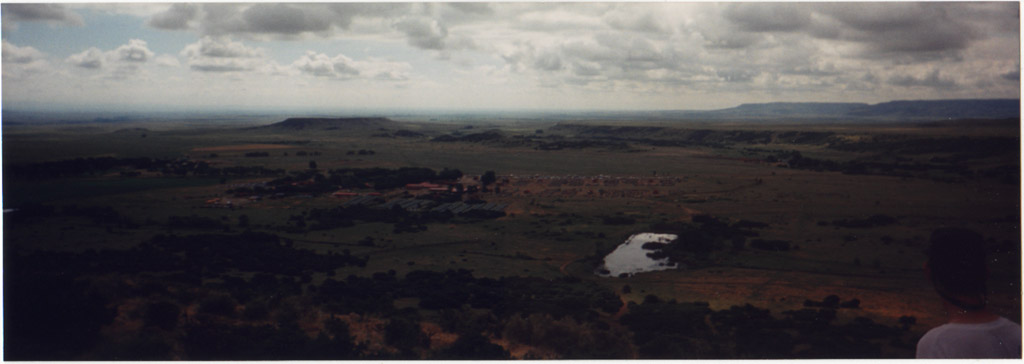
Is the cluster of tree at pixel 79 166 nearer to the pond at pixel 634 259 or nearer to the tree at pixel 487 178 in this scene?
the tree at pixel 487 178

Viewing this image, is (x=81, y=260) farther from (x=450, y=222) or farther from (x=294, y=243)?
(x=450, y=222)

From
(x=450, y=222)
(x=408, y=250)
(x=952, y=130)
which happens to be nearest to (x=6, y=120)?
(x=408, y=250)

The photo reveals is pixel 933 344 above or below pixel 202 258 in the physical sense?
above

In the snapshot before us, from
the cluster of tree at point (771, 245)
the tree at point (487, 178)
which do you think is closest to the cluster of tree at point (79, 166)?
the tree at point (487, 178)

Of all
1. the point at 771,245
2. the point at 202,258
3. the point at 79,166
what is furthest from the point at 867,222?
the point at 79,166

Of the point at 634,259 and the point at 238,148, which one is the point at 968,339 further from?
the point at 238,148

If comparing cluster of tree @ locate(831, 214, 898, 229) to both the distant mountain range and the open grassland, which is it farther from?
the distant mountain range

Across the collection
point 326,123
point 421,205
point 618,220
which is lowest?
point 618,220

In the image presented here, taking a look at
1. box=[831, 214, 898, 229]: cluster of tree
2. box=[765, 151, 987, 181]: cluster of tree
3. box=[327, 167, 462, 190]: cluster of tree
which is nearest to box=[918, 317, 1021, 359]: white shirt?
box=[765, 151, 987, 181]: cluster of tree
